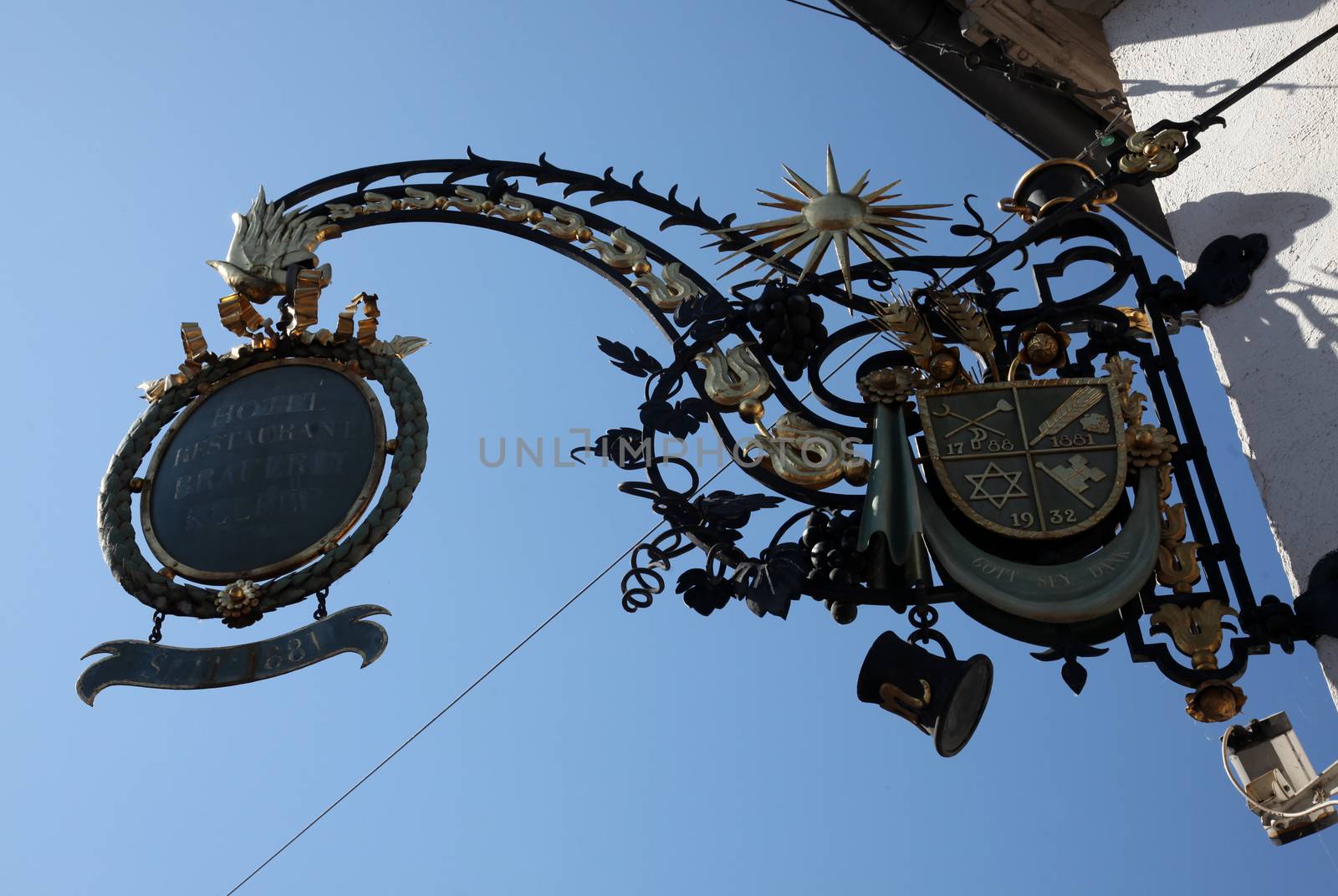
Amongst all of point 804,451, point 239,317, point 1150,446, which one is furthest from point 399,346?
point 1150,446

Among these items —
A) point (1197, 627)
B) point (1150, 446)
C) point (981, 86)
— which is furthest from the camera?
point (981, 86)

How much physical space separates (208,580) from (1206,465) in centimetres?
350

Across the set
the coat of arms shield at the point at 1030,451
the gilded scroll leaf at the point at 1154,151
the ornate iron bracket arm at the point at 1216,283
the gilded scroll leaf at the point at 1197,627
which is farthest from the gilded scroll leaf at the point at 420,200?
the gilded scroll leaf at the point at 1197,627

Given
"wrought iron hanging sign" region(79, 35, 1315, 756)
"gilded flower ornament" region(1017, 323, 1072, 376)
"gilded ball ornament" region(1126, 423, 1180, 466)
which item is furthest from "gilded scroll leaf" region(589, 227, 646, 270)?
"gilded ball ornament" region(1126, 423, 1180, 466)

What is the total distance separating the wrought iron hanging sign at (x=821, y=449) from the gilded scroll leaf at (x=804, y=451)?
11 mm

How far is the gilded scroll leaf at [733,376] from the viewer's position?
549cm

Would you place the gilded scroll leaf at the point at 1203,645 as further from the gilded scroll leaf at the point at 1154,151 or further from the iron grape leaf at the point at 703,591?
the gilded scroll leaf at the point at 1154,151

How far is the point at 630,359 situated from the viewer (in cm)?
548

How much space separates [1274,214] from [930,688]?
2340 mm

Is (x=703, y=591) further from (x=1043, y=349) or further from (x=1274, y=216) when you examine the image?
(x=1274, y=216)

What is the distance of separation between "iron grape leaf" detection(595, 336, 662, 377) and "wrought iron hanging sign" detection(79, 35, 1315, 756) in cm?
1

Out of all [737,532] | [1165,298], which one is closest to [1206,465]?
[1165,298]

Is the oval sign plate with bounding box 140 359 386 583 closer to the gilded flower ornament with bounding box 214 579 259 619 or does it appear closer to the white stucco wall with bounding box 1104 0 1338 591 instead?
the gilded flower ornament with bounding box 214 579 259 619

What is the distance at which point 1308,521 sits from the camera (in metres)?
5.07
